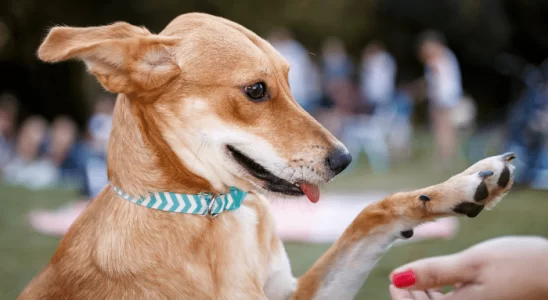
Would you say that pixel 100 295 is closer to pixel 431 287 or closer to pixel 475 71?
pixel 431 287

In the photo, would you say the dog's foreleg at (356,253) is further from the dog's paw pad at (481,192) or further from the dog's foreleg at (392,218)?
the dog's paw pad at (481,192)

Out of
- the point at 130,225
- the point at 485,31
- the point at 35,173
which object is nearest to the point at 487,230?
the point at 130,225

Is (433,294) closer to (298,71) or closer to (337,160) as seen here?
(337,160)

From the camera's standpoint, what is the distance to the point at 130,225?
9.51 ft

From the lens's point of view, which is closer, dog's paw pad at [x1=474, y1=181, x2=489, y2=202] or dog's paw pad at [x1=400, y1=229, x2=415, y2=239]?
dog's paw pad at [x1=474, y1=181, x2=489, y2=202]

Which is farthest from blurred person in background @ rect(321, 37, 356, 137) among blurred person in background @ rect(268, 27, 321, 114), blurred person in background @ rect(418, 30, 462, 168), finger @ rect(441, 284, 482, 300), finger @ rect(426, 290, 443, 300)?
finger @ rect(441, 284, 482, 300)

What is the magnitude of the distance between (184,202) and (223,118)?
17.6 inches

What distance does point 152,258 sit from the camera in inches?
111

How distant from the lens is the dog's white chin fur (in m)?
3.05

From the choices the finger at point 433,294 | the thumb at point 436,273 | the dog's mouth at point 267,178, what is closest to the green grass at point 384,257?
the finger at point 433,294

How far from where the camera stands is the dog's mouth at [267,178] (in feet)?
10.2

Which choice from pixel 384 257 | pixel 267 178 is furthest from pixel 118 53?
pixel 384 257

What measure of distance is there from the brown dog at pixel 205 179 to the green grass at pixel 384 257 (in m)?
1.76

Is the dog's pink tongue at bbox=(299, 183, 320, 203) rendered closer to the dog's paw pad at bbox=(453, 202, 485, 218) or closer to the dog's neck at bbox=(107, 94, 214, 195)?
the dog's neck at bbox=(107, 94, 214, 195)
